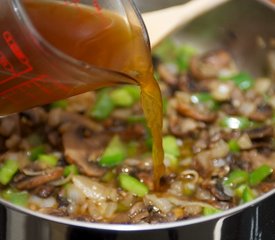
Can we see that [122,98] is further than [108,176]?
Yes

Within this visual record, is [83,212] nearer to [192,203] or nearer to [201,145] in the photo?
[192,203]

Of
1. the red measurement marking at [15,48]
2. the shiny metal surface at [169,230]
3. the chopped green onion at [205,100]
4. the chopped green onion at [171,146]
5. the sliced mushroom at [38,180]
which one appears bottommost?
the chopped green onion at [205,100]

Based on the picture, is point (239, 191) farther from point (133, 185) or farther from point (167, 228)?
point (167, 228)

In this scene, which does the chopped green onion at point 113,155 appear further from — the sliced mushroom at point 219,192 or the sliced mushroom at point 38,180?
the sliced mushroom at point 219,192

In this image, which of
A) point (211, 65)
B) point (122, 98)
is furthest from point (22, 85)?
point (211, 65)

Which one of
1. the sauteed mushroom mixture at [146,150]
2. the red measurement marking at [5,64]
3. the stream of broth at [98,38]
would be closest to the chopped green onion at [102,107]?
the sauteed mushroom mixture at [146,150]

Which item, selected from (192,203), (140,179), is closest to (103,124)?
(140,179)
